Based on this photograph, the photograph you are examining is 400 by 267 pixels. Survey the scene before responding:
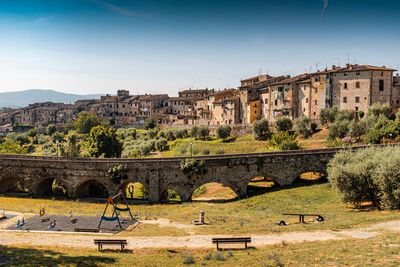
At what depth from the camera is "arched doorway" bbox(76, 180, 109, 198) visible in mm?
52531

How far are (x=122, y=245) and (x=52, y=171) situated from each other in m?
30.9

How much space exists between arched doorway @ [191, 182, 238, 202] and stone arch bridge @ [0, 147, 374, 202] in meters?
2.21

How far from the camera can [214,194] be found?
54.2 meters

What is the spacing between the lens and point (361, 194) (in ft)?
113

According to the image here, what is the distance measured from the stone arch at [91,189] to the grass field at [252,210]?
9.09 feet

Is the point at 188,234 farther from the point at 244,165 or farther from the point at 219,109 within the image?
the point at 219,109

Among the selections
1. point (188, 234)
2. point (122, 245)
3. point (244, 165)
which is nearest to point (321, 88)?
point (244, 165)

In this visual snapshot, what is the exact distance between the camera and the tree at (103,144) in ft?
255

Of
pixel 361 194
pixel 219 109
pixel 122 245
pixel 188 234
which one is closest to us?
pixel 122 245

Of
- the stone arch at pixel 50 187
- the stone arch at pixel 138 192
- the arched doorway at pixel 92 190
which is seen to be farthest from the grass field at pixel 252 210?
the stone arch at pixel 138 192

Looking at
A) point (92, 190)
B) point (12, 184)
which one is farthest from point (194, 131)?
point (12, 184)

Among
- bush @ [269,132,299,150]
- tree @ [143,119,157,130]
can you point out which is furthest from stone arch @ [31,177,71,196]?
tree @ [143,119,157,130]

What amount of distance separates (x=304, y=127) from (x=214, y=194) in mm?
29899

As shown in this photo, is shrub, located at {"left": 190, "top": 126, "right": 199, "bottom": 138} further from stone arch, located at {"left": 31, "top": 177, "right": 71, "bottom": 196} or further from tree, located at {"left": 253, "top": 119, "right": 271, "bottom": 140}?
stone arch, located at {"left": 31, "top": 177, "right": 71, "bottom": 196}
